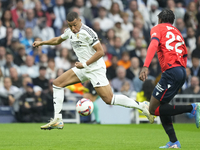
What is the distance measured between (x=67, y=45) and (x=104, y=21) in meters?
1.93

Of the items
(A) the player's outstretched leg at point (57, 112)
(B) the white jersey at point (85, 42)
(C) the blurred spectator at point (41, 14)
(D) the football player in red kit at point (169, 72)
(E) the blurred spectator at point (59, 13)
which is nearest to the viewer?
(D) the football player in red kit at point (169, 72)

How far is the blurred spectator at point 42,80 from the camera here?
13938mm

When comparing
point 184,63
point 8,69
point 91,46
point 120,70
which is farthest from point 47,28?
point 184,63

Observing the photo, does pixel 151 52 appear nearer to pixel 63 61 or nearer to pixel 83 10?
pixel 63 61

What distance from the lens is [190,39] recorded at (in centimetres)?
1644

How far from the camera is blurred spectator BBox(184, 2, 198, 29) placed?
55.5 ft

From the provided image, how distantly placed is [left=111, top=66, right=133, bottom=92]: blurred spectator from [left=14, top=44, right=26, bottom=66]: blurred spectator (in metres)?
3.29

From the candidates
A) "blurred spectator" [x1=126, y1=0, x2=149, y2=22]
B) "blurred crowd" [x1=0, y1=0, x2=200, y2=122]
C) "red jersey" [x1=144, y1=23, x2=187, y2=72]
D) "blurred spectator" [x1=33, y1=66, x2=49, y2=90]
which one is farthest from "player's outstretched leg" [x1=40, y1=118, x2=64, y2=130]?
"blurred spectator" [x1=126, y1=0, x2=149, y2=22]

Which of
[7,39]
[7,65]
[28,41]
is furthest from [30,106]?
[7,39]

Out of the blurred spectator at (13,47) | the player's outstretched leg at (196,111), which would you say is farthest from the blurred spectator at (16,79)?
the player's outstretched leg at (196,111)

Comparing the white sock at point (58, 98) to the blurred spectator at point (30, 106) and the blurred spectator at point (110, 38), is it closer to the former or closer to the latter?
the blurred spectator at point (30, 106)

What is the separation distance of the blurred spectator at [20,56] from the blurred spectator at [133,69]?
3.80 metres

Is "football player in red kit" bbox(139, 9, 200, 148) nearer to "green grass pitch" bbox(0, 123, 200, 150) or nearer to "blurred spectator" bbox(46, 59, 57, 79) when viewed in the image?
"green grass pitch" bbox(0, 123, 200, 150)

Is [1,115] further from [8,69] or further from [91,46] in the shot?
[91,46]
